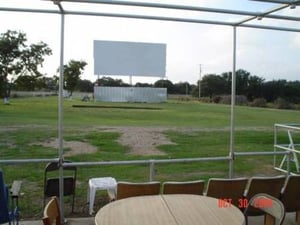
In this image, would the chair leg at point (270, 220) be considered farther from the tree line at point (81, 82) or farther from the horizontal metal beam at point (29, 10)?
the tree line at point (81, 82)

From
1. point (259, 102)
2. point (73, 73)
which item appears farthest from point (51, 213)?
point (73, 73)

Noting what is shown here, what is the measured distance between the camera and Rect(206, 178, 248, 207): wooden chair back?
346cm

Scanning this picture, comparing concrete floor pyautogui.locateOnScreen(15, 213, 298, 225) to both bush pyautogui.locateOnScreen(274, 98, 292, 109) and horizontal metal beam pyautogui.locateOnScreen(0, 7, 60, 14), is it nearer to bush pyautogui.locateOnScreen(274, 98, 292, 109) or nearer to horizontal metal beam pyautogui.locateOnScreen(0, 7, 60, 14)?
horizontal metal beam pyautogui.locateOnScreen(0, 7, 60, 14)

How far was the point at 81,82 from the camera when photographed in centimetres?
3428

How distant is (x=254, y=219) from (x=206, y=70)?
3186 cm

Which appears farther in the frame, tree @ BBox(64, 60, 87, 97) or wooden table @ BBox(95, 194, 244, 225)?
tree @ BBox(64, 60, 87, 97)

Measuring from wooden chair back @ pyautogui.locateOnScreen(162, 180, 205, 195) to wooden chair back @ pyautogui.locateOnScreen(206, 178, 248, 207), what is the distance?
0.13m

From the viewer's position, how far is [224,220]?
252cm

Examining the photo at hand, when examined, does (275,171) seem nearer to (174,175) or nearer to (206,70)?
(174,175)

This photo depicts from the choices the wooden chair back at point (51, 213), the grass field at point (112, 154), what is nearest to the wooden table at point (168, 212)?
the wooden chair back at point (51, 213)

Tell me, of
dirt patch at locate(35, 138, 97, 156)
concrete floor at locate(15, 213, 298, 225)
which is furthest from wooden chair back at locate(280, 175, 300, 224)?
dirt patch at locate(35, 138, 97, 156)

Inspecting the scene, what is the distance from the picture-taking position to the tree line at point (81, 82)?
25.0m

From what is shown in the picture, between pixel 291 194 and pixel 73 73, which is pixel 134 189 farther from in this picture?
pixel 73 73

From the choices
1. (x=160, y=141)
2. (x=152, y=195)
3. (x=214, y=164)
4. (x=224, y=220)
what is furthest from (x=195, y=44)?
(x=224, y=220)
